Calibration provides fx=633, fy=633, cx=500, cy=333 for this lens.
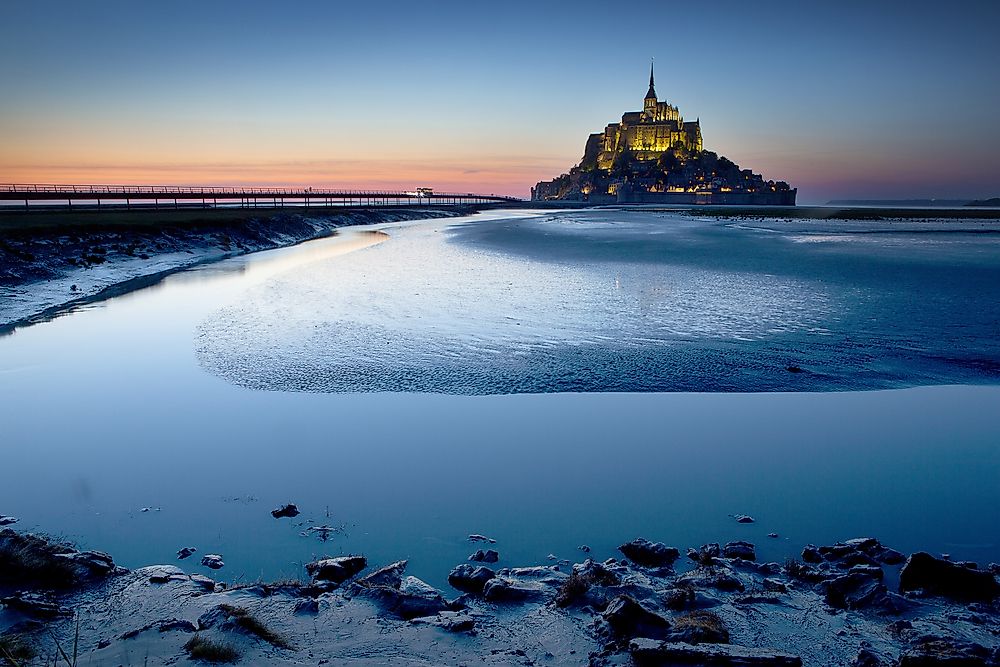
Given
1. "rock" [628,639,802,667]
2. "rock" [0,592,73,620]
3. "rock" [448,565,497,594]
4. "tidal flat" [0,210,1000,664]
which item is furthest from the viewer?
"tidal flat" [0,210,1000,664]

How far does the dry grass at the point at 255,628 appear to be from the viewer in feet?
15.1

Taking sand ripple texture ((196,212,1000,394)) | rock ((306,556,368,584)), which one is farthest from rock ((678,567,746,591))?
sand ripple texture ((196,212,1000,394))

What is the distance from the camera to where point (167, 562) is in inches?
235

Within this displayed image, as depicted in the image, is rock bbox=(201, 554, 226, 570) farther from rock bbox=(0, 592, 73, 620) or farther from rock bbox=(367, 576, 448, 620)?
rock bbox=(367, 576, 448, 620)

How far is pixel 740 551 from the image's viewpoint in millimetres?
6086

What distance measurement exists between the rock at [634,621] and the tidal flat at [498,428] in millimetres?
246

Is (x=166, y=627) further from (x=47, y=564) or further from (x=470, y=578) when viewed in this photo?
(x=470, y=578)

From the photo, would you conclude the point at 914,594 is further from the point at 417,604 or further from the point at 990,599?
the point at 417,604

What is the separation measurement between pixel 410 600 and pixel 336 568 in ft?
2.89

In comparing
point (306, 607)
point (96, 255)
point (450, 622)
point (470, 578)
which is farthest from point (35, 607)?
point (96, 255)

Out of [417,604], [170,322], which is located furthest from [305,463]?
[170,322]

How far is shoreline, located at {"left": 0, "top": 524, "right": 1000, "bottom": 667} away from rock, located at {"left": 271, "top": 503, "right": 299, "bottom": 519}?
0.93 m

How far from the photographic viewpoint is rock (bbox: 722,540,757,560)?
19.9 feet

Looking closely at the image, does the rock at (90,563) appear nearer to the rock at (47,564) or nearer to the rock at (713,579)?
the rock at (47,564)
